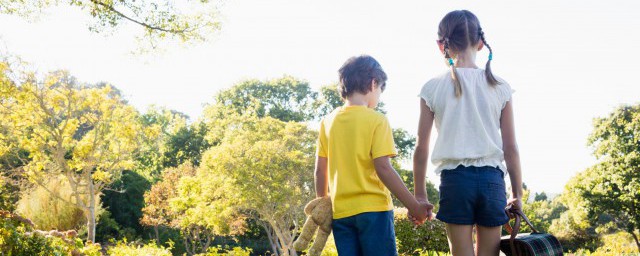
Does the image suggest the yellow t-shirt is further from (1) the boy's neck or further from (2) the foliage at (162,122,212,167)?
(2) the foliage at (162,122,212,167)

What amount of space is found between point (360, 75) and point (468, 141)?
23.9 inches

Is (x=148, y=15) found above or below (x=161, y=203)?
above

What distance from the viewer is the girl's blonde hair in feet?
7.79

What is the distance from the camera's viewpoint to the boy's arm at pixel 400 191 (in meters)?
2.36

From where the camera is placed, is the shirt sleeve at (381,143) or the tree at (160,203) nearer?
the shirt sleeve at (381,143)

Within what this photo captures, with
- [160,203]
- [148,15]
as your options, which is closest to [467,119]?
[148,15]

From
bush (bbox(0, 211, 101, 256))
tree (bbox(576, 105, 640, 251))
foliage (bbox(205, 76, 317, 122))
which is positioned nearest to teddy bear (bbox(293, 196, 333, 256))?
bush (bbox(0, 211, 101, 256))

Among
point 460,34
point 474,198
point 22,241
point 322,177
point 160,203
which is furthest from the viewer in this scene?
point 160,203

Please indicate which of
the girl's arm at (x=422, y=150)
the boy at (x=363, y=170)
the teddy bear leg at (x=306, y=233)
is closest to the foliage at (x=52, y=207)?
the teddy bear leg at (x=306, y=233)

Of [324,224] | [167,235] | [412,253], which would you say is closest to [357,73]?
[324,224]

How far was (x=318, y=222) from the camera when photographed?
2.61m

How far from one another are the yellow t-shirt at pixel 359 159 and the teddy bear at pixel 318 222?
0.22 feet

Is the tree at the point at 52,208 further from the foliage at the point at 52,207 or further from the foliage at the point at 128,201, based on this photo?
the foliage at the point at 128,201

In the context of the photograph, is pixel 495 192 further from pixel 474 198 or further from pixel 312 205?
pixel 312 205
